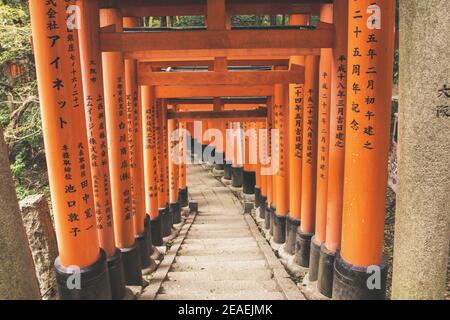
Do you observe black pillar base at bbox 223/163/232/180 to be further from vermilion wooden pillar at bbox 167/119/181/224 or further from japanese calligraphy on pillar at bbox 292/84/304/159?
japanese calligraphy on pillar at bbox 292/84/304/159

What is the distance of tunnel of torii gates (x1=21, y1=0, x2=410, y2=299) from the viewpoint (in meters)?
3.76

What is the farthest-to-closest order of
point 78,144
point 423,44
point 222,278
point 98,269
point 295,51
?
point 222,278 → point 295,51 → point 98,269 → point 78,144 → point 423,44

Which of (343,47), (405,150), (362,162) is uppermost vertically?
(343,47)

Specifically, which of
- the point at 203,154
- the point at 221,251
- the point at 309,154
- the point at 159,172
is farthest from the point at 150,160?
the point at 203,154

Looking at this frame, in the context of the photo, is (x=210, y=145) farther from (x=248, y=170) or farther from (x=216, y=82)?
(x=216, y=82)

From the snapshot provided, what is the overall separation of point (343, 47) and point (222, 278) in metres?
3.97

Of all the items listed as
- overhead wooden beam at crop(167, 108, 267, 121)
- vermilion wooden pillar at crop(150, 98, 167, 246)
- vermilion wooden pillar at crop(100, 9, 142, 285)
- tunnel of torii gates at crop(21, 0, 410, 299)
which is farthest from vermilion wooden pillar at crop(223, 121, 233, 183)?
vermilion wooden pillar at crop(100, 9, 142, 285)

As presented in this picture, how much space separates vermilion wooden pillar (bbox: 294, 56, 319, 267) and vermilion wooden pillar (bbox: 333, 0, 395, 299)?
7.94 feet

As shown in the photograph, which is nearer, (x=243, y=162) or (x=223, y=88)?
(x=223, y=88)

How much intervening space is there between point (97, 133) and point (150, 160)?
12.3 ft

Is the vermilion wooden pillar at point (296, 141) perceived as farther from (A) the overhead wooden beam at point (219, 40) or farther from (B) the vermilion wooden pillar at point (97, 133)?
(B) the vermilion wooden pillar at point (97, 133)

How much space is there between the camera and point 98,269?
4367 mm
